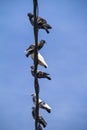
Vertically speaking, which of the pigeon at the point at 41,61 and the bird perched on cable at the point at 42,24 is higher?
the bird perched on cable at the point at 42,24

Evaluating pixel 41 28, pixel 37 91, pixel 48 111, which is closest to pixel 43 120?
pixel 48 111

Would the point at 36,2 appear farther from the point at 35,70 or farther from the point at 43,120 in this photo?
the point at 43,120

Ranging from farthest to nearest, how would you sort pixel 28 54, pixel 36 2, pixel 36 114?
1. pixel 28 54
2. pixel 36 114
3. pixel 36 2

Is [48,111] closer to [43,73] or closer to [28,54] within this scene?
[43,73]

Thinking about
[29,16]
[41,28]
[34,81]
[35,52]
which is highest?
[29,16]

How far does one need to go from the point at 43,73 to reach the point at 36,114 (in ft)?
2.00

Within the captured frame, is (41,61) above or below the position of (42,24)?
below

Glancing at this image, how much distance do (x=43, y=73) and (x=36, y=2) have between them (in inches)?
42.8

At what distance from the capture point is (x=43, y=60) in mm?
4926

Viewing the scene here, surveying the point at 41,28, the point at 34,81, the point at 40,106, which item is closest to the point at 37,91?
the point at 34,81

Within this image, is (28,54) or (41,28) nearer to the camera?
(41,28)

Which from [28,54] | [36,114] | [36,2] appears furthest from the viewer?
[28,54]

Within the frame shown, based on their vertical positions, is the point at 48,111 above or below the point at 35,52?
below

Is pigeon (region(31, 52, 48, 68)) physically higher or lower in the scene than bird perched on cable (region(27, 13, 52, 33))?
lower
